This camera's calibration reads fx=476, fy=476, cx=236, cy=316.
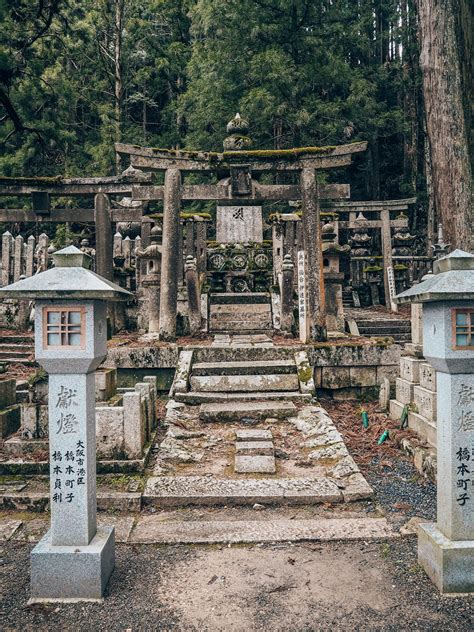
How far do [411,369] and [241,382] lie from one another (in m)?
2.62

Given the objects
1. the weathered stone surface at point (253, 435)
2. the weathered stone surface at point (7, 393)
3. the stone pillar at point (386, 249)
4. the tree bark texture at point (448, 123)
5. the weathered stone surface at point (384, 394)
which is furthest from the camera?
the stone pillar at point (386, 249)

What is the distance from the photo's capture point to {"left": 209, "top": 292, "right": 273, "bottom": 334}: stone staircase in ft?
37.8

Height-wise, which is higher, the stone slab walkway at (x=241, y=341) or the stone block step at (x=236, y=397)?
the stone slab walkway at (x=241, y=341)

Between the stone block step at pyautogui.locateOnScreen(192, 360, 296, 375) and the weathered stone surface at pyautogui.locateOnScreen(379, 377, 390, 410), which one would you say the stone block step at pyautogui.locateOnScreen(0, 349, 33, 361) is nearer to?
the stone block step at pyautogui.locateOnScreen(192, 360, 296, 375)

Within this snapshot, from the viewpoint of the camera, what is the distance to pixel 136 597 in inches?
135

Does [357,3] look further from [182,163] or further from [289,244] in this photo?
[182,163]

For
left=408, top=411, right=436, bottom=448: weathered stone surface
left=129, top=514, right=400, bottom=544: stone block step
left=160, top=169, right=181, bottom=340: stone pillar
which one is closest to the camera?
left=129, top=514, right=400, bottom=544: stone block step

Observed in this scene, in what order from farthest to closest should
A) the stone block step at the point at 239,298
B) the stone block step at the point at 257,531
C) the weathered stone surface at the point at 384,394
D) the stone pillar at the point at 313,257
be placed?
the stone block step at the point at 239,298 < the stone pillar at the point at 313,257 < the weathered stone surface at the point at 384,394 < the stone block step at the point at 257,531

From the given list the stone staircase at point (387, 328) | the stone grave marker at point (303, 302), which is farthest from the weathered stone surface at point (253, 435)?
the stone staircase at point (387, 328)

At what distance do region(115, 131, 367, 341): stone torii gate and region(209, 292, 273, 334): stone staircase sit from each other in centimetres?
210

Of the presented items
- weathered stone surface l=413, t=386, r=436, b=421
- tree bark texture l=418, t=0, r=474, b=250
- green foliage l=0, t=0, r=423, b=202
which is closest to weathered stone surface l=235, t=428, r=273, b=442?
weathered stone surface l=413, t=386, r=436, b=421

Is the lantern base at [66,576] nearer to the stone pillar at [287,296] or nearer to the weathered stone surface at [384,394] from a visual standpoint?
the weathered stone surface at [384,394]

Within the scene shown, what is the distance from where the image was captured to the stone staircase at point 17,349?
11324 millimetres

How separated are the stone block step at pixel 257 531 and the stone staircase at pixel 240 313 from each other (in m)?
6.87
